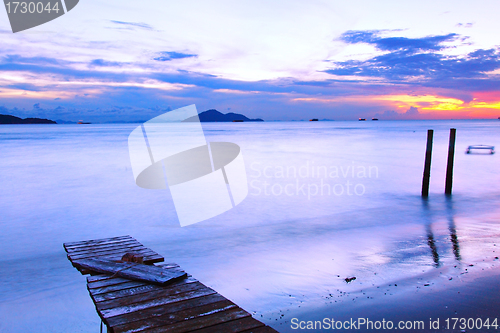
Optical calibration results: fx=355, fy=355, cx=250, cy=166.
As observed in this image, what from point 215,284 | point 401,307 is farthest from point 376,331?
point 215,284

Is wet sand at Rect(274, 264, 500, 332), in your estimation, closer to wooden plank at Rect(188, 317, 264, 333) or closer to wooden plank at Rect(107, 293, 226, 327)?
wooden plank at Rect(107, 293, 226, 327)

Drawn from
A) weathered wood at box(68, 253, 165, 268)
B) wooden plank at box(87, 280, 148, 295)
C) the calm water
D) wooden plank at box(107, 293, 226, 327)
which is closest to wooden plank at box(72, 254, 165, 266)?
weathered wood at box(68, 253, 165, 268)

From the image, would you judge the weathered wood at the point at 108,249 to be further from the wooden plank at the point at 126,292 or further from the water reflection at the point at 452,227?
the water reflection at the point at 452,227

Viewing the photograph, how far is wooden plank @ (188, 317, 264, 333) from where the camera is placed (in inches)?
116

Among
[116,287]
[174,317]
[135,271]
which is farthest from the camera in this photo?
[135,271]

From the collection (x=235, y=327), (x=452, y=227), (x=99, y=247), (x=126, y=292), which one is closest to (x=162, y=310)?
(x=126, y=292)

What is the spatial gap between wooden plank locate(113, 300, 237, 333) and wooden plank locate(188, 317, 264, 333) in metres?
0.23

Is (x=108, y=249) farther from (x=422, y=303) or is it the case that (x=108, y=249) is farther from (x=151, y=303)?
(x=422, y=303)

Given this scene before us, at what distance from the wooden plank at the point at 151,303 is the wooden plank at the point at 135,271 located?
32cm

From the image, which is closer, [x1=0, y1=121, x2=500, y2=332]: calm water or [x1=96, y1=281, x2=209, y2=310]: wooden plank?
[x1=96, y1=281, x2=209, y2=310]: wooden plank

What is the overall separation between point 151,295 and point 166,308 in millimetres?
364

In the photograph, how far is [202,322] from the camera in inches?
121

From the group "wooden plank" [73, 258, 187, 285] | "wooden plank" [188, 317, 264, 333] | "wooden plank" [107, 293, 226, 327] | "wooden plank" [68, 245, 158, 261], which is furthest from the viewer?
"wooden plank" [68, 245, 158, 261]

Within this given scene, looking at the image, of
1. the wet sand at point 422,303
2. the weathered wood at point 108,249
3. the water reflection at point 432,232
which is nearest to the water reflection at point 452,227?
the water reflection at point 432,232
